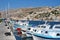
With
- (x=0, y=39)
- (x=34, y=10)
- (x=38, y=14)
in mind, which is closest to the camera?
(x=0, y=39)

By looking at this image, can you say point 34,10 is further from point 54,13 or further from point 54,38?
point 54,38

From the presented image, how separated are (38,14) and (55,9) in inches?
92.9

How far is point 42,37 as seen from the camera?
5637 mm

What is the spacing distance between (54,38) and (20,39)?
3.29 feet

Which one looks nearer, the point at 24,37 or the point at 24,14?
the point at 24,37

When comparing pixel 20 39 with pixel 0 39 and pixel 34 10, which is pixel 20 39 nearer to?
pixel 0 39

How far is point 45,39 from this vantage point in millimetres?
5465

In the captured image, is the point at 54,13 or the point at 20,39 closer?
the point at 20,39

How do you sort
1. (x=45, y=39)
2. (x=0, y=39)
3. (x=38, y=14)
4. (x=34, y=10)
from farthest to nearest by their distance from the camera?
1. (x=38, y=14)
2. (x=34, y=10)
3. (x=0, y=39)
4. (x=45, y=39)

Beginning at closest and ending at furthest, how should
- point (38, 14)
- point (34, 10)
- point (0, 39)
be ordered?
point (0, 39)
point (34, 10)
point (38, 14)

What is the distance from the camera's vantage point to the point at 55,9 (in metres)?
23.9

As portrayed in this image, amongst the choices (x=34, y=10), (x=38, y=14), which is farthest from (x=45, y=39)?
(x=38, y=14)

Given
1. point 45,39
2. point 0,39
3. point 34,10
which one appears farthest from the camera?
point 34,10

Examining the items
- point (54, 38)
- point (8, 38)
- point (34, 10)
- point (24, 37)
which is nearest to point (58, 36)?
point (54, 38)
